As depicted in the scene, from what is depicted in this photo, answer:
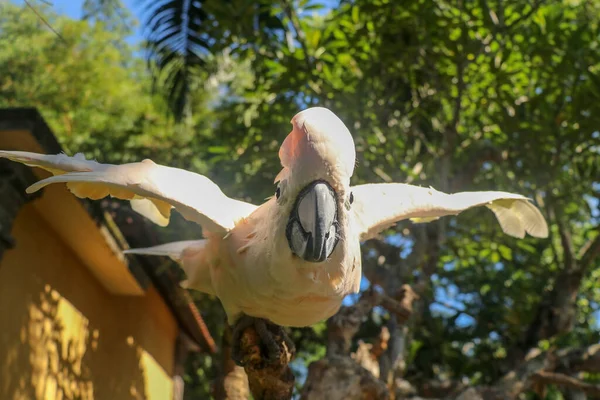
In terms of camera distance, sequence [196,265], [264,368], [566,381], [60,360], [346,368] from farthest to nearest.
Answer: [566,381], [60,360], [346,368], [196,265], [264,368]

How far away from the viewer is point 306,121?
212cm

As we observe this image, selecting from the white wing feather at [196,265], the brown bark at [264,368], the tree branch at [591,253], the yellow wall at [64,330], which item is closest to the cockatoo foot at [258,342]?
the brown bark at [264,368]

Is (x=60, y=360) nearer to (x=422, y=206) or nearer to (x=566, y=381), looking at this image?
(x=422, y=206)

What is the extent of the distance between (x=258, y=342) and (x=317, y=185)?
97 cm

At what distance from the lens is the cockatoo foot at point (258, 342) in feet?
8.96

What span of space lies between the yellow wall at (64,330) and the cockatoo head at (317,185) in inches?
107

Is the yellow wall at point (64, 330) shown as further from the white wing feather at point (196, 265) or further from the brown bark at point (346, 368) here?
the brown bark at point (346, 368)

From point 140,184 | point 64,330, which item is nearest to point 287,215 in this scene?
point 140,184

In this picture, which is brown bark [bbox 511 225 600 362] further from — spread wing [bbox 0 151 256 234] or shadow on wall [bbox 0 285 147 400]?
spread wing [bbox 0 151 256 234]

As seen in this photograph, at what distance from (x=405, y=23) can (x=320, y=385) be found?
305 cm

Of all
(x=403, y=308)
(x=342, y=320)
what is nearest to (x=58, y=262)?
(x=342, y=320)

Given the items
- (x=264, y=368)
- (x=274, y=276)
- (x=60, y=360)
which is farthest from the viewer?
(x=60, y=360)

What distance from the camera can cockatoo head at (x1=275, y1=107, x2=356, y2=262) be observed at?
6.68 feet

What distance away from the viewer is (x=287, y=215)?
7.09ft
